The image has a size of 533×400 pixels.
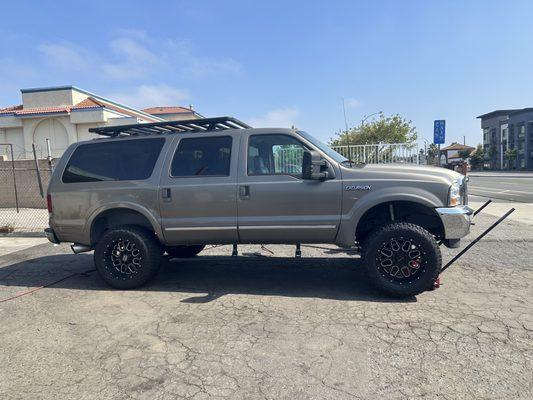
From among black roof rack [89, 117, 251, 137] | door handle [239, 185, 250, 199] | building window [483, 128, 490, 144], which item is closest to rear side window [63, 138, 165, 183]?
black roof rack [89, 117, 251, 137]

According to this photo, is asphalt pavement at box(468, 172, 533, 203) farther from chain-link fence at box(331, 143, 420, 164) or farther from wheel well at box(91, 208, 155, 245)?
wheel well at box(91, 208, 155, 245)

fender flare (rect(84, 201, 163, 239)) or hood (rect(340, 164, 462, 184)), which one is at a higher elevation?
hood (rect(340, 164, 462, 184))

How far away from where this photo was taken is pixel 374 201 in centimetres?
453

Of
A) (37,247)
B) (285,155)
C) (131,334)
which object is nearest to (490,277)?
(285,155)

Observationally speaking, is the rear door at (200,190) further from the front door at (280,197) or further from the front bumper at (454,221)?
the front bumper at (454,221)

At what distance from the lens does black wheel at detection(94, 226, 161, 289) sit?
5105mm

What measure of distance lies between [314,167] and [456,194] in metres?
1.66

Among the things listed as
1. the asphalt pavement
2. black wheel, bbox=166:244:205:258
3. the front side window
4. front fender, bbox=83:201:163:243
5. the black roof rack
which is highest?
the black roof rack

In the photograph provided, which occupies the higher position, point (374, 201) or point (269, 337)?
point (374, 201)

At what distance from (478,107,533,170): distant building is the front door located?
80.8 m

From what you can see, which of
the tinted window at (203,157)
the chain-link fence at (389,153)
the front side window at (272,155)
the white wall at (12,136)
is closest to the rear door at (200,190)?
the tinted window at (203,157)

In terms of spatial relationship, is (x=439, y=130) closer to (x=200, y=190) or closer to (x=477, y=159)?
(x=200, y=190)

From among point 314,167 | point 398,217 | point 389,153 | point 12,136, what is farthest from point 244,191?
point 12,136

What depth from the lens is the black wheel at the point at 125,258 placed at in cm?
511
